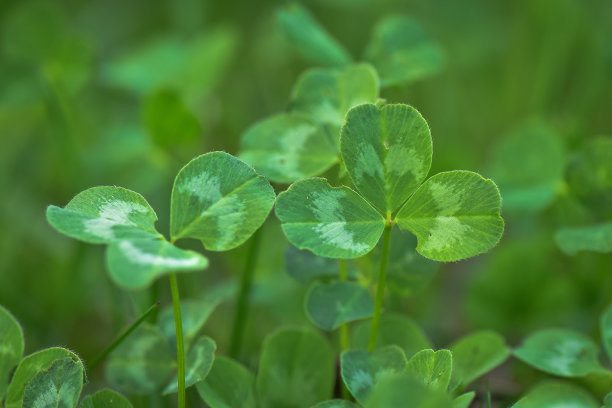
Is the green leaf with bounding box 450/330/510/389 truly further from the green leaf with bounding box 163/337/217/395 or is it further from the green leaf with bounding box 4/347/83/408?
the green leaf with bounding box 4/347/83/408

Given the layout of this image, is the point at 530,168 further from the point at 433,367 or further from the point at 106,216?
the point at 106,216

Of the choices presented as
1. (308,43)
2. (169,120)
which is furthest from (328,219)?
(169,120)

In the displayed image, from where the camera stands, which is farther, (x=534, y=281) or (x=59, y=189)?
(x=59, y=189)

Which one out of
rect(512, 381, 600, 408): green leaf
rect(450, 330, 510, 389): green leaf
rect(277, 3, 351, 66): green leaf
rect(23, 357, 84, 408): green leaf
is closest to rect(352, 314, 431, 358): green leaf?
rect(450, 330, 510, 389): green leaf

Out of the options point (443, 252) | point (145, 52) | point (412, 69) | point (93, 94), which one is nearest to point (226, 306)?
point (412, 69)

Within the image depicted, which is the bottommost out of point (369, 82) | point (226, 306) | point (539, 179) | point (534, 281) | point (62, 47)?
point (226, 306)

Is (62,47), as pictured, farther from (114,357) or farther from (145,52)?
(114,357)

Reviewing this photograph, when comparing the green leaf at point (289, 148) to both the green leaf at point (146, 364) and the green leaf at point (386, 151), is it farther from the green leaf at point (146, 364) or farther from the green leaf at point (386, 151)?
the green leaf at point (146, 364)

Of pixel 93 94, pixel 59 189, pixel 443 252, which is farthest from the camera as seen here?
pixel 93 94
